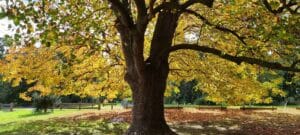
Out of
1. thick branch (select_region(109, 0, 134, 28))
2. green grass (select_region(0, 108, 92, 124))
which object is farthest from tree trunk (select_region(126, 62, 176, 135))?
green grass (select_region(0, 108, 92, 124))

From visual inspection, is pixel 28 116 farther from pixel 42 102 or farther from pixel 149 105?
pixel 149 105

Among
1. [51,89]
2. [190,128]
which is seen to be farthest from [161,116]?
[51,89]

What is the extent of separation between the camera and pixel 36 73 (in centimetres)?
1914

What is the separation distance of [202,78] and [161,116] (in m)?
4.91

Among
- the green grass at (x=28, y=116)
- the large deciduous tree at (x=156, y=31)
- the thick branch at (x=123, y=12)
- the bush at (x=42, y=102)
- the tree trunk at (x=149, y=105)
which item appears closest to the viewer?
the large deciduous tree at (x=156, y=31)

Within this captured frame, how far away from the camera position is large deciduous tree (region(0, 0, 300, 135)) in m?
10.5

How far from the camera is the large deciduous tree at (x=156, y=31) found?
34.3 ft

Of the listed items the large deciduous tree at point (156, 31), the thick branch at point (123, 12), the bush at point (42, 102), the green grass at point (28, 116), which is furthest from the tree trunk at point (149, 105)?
the bush at point (42, 102)

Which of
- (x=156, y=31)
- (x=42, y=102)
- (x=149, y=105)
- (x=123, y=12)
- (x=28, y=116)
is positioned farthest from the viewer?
(x=42, y=102)

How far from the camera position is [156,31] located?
14844 mm

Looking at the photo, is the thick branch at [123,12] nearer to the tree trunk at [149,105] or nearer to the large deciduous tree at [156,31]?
the large deciduous tree at [156,31]

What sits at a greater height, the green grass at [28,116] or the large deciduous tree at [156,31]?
the large deciduous tree at [156,31]

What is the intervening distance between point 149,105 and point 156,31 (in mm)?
2779

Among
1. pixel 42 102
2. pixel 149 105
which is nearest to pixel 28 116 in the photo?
pixel 42 102
